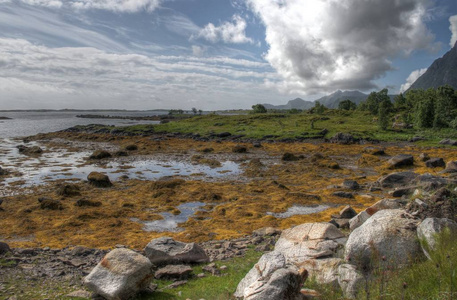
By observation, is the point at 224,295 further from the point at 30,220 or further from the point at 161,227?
the point at 30,220

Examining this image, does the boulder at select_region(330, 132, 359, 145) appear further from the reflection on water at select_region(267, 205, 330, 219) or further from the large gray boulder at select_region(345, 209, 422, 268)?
the large gray boulder at select_region(345, 209, 422, 268)

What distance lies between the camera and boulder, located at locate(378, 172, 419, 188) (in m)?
30.6

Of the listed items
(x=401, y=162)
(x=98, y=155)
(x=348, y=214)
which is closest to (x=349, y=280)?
(x=348, y=214)

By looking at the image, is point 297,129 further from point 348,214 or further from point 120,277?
point 120,277

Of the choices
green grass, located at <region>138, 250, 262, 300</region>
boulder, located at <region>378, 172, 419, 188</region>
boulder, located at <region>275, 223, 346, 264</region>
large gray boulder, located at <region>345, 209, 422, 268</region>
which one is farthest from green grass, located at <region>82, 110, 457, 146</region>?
green grass, located at <region>138, 250, 262, 300</region>

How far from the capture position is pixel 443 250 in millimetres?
8195

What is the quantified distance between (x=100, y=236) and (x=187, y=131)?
7883cm

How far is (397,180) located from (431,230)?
77.4 feet

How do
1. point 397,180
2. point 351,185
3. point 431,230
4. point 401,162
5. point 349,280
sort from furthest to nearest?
point 401,162 < point 351,185 < point 397,180 < point 431,230 < point 349,280

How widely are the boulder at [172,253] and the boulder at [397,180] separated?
78.0 feet

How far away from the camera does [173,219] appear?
24016 millimetres

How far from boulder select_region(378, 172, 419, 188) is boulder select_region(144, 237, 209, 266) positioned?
23761mm

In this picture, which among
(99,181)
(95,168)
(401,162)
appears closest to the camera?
(99,181)

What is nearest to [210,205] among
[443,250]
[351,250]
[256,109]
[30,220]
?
[30,220]
